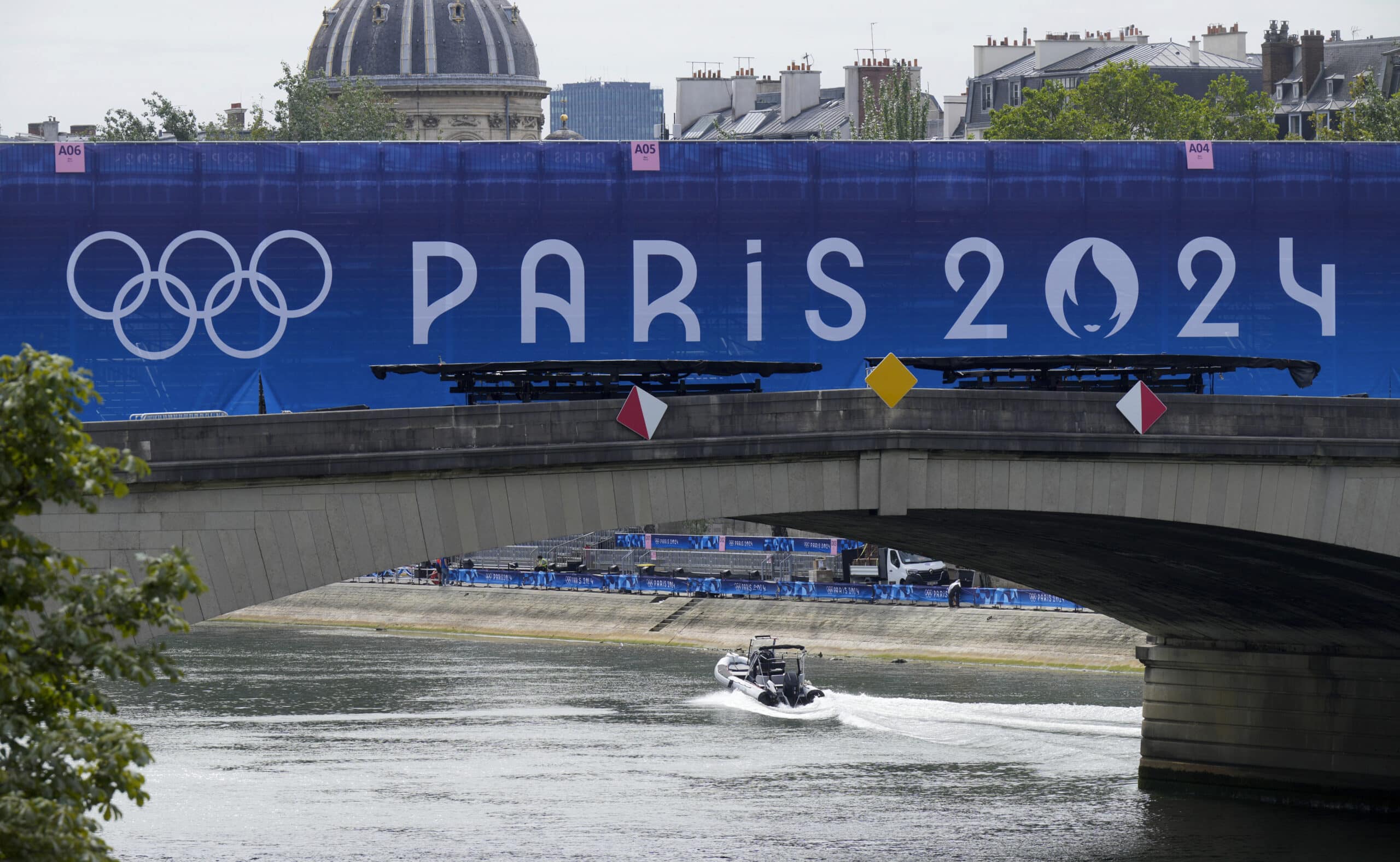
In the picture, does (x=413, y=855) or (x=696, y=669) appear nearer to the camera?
(x=413, y=855)

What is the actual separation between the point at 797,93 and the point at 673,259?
10102cm

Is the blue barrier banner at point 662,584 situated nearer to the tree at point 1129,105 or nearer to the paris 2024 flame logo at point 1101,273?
the tree at point 1129,105

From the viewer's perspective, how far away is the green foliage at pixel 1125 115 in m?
82.8

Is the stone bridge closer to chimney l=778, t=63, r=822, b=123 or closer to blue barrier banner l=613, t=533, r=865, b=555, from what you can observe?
blue barrier banner l=613, t=533, r=865, b=555

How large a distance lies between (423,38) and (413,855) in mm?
107816

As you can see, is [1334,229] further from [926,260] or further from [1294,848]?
[1294,848]

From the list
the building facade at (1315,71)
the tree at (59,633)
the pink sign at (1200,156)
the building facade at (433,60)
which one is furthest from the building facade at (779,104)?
the tree at (59,633)

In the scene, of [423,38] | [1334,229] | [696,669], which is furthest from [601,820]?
[423,38]

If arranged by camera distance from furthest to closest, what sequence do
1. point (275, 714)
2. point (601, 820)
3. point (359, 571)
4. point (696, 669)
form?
1. point (696, 669)
2. point (275, 714)
3. point (601, 820)
4. point (359, 571)

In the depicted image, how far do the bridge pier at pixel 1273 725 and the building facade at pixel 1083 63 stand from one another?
6639cm

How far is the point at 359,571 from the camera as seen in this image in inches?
981

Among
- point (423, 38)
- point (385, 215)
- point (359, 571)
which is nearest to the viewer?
point (359, 571)

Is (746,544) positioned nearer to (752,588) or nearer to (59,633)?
(752,588)

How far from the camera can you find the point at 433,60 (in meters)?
136
